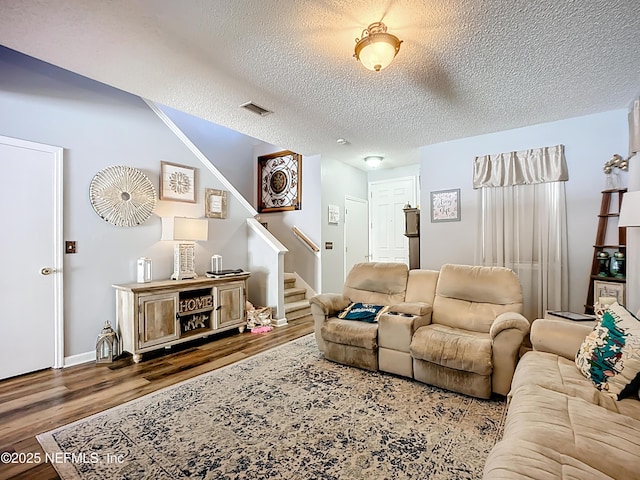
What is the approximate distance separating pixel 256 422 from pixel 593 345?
A: 1.97 m

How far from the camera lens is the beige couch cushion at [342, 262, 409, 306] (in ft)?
10.3

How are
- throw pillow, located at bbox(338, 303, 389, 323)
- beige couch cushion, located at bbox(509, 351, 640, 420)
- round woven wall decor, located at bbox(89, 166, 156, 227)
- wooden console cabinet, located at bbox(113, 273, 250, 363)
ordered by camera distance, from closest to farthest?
beige couch cushion, located at bbox(509, 351, 640, 420), throw pillow, located at bbox(338, 303, 389, 323), wooden console cabinet, located at bbox(113, 273, 250, 363), round woven wall decor, located at bbox(89, 166, 156, 227)

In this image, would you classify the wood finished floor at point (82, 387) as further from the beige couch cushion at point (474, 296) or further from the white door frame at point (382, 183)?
the white door frame at point (382, 183)

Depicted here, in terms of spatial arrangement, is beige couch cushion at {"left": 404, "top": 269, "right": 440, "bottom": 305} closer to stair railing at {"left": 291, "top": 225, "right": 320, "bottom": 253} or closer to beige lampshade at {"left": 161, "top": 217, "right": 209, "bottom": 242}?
stair railing at {"left": 291, "top": 225, "right": 320, "bottom": 253}

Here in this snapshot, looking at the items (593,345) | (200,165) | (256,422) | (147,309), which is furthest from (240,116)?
(593,345)

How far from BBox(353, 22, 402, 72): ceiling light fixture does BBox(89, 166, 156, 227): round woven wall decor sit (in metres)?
2.64

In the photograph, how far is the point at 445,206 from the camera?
4336 mm

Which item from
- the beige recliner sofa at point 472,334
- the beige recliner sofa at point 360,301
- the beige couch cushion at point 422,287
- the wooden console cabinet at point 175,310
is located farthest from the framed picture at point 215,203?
the beige recliner sofa at point 472,334

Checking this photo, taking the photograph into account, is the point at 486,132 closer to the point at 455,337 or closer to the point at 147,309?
the point at 455,337

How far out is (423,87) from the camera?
2.77 metres

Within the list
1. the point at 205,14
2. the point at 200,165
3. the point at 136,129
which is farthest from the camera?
the point at 200,165

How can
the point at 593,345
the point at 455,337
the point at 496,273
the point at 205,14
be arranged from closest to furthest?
the point at 593,345 < the point at 205,14 < the point at 455,337 < the point at 496,273

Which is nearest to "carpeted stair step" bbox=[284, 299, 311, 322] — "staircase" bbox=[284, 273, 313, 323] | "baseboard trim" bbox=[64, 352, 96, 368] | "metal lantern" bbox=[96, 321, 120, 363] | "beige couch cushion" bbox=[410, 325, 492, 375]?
Answer: "staircase" bbox=[284, 273, 313, 323]

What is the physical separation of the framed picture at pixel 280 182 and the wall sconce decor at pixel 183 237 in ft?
7.07
